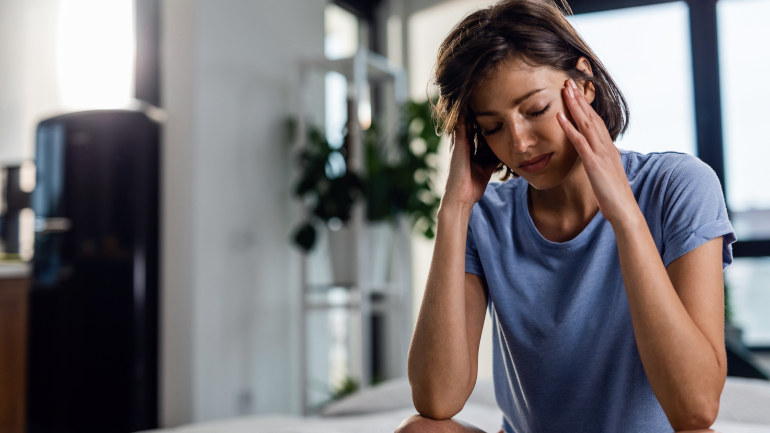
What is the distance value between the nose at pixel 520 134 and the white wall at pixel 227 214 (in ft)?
6.38

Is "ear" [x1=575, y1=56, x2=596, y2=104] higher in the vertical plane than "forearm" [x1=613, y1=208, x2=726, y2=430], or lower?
higher

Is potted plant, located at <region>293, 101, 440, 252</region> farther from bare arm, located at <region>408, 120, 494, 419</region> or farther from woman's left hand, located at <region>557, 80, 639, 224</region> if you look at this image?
woman's left hand, located at <region>557, 80, 639, 224</region>

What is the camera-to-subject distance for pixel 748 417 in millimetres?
1596

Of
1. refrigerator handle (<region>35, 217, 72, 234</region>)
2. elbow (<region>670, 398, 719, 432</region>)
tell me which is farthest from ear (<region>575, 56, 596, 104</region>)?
refrigerator handle (<region>35, 217, 72, 234</region>)

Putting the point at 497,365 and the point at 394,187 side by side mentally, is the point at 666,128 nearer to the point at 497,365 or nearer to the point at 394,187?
the point at 394,187

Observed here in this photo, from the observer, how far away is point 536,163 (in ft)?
3.49

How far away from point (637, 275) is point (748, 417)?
0.95m

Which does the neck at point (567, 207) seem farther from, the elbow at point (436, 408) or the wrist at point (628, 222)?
the elbow at point (436, 408)

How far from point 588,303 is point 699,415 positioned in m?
0.24

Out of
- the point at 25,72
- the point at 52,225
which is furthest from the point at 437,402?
the point at 25,72

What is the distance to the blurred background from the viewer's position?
2.69 metres

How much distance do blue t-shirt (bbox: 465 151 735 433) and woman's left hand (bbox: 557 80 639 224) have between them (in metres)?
0.09

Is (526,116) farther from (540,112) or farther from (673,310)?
(673,310)

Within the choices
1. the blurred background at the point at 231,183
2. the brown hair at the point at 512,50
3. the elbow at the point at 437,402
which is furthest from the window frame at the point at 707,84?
the elbow at the point at 437,402
